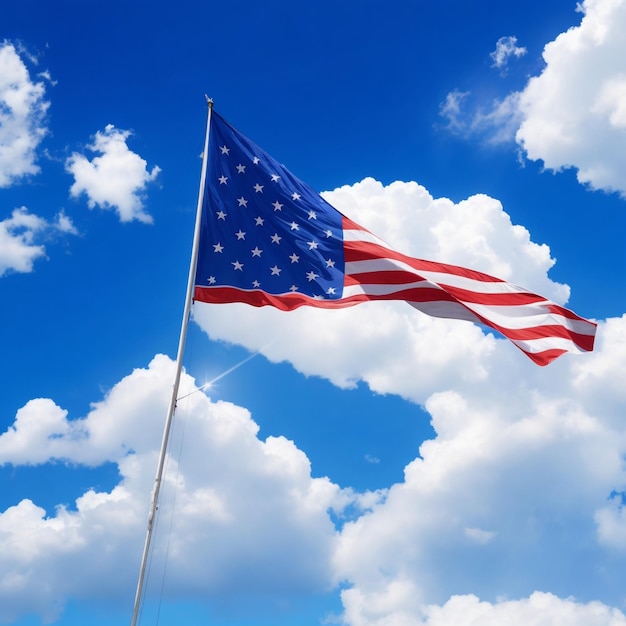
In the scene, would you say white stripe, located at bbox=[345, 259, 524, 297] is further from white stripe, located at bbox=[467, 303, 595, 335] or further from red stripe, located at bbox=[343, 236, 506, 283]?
white stripe, located at bbox=[467, 303, 595, 335]

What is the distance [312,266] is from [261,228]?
207cm

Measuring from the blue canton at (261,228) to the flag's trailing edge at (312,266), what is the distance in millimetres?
33

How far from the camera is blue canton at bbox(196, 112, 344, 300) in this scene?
86.8ft

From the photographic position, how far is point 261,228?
2725 cm

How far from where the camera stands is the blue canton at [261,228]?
86.8 feet

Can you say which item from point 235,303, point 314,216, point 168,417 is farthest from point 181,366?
point 314,216

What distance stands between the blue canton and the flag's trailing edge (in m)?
0.03

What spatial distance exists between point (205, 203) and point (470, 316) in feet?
31.0

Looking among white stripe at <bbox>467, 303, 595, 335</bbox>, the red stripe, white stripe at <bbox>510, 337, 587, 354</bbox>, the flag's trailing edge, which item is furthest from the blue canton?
white stripe at <bbox>510, 337, 587, 354</bbox>

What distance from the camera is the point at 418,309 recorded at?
92.1ft

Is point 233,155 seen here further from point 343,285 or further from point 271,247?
point 343,285

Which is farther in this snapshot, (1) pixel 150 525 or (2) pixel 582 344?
(2) pixel 582 344

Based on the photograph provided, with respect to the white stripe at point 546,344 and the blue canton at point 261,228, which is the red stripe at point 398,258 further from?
the white stripe at point 546,344

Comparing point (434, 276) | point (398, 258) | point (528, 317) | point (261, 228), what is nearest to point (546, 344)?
point (528, 317)
